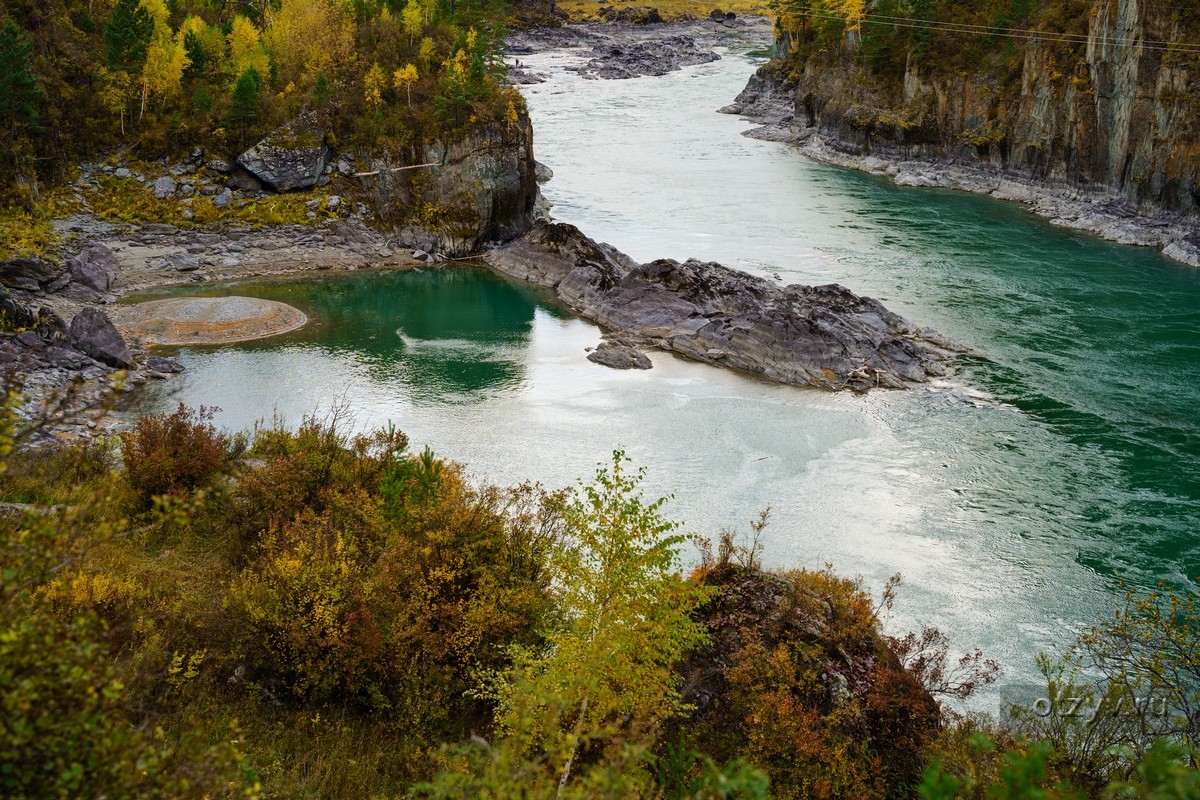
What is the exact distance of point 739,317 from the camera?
4106 cm

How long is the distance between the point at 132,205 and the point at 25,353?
23.6 m

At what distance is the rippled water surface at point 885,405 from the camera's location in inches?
982

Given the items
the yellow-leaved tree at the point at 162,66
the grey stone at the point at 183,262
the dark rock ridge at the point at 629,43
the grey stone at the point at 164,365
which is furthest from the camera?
the dark rock ridge at the point at 629,43

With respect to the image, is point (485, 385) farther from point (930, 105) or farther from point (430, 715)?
point (930, 105)

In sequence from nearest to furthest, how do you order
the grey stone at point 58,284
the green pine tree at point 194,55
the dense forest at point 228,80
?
1. the grey stone at point 58,284
2. the dense forest at point 228,80
3. the green pine tree at point 194,55

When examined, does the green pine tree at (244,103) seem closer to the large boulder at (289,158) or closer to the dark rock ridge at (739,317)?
the large boulder at (289,158)

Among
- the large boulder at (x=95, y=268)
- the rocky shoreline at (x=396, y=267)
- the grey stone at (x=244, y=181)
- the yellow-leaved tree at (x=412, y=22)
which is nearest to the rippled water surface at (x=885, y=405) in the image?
the rocky shoreline at (x=396, y=267)

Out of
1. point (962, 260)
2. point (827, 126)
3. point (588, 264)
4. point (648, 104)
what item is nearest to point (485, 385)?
point (588, 264)

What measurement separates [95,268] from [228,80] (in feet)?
72.2

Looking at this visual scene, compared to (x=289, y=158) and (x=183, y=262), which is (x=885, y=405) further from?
(x=289, y=158)

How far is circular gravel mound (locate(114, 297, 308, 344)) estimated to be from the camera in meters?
39.3

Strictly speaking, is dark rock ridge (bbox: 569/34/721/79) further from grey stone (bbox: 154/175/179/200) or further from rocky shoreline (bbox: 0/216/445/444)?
grey stone (bbox: 154/175/179/200)

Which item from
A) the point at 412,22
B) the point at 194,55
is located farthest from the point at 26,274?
the point at 412,22

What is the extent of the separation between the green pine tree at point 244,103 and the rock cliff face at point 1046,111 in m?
53.2
